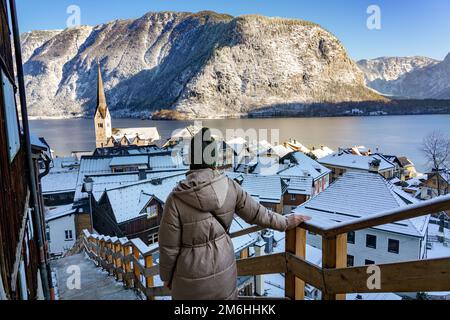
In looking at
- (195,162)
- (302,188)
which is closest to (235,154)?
(302,188)

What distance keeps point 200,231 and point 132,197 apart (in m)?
18.7

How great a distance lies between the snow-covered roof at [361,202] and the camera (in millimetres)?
15969

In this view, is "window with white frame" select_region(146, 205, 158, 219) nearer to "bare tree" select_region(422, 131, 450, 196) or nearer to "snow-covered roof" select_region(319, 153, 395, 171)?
"bare tree" select_region(422, 131, 450, 196)

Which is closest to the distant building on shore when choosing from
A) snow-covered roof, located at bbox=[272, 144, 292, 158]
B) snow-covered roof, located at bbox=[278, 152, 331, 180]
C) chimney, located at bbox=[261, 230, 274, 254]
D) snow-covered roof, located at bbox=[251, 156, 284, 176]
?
snow-covered roof, located at bbox=[272, 144, 292, 158]

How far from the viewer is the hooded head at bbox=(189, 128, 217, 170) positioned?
224 cm

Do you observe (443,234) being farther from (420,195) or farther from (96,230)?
(96,230)

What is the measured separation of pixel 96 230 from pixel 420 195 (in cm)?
3075

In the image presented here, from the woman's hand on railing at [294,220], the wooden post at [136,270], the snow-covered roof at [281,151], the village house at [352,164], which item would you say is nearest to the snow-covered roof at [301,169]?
the village house at [352,164]

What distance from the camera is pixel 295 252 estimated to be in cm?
266

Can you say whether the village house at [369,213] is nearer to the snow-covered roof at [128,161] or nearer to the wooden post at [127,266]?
the wooden post at [127,266]

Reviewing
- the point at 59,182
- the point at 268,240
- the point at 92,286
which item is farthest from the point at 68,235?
the point at 92,286

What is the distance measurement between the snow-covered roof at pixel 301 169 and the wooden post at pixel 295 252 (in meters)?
29.5

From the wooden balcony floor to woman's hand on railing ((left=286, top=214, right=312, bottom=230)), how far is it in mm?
3635
